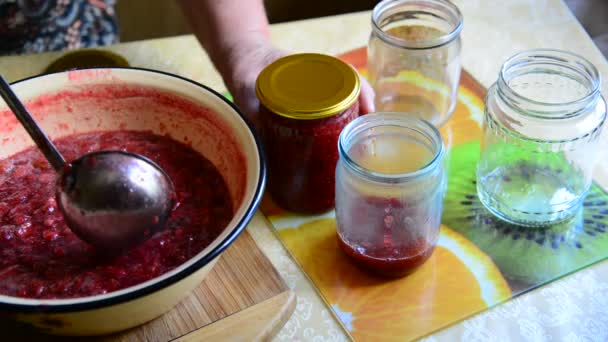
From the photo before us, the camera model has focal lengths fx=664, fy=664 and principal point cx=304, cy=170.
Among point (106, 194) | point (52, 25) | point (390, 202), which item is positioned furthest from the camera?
point (52, 25)

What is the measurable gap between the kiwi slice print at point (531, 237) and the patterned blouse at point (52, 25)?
2.84 feet

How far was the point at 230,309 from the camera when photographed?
2.77 ft

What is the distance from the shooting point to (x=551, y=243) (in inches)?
37.9

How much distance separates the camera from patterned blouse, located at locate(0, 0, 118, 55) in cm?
136

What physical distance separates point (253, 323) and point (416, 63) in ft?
1.93

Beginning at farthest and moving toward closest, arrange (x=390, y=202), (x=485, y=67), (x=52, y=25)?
(x=52, y=25), (x=485, y=67), (x=390, y=202)

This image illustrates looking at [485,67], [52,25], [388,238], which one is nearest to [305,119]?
[388,238]

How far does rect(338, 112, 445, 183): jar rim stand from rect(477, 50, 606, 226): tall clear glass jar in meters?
0.14

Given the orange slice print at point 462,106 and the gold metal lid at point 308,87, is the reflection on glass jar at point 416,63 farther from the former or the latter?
the gold metal lid at point 308,87

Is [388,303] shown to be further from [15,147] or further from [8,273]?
[15,147]

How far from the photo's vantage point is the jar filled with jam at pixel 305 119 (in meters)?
0.90

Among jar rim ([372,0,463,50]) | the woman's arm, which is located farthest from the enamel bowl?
jar rim ([372,0,463,50])

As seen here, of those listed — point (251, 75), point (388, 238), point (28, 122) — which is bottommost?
point (388, 238)

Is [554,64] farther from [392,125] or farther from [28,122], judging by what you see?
[28,122]
